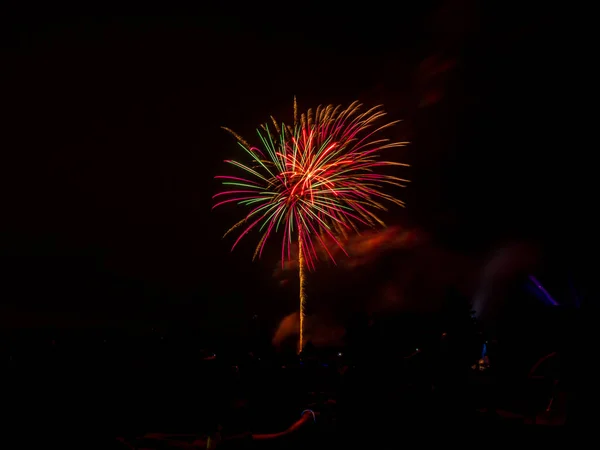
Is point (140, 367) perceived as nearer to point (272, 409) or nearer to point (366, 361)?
point (272, 409)

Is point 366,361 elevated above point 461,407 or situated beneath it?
elevated above

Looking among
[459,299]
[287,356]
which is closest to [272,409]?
[287,356]

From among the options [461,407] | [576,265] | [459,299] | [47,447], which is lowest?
[47,447]

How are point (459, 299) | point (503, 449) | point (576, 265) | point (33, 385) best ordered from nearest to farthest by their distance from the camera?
point (503, 449), point (33, 385), point (459, 299), point (576, 265)

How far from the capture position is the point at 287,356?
1192cm

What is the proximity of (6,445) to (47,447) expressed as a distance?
0.49m

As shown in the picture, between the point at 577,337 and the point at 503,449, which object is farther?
the point at 503,449

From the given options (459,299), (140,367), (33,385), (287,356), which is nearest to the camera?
(33,385)

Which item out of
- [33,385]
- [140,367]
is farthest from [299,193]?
[33,385]

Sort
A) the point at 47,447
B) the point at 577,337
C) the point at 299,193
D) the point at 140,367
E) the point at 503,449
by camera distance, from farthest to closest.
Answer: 1. the point at 299,193
2. the point at 140,367
3. the point at 47,447
4. the point at 503,449
5. the point at 577,337

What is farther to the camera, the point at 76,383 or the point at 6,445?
the point at 76,383

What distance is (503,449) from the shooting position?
197 inches

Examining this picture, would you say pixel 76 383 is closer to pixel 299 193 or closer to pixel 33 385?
pixel 33 385

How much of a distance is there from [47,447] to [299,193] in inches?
439
